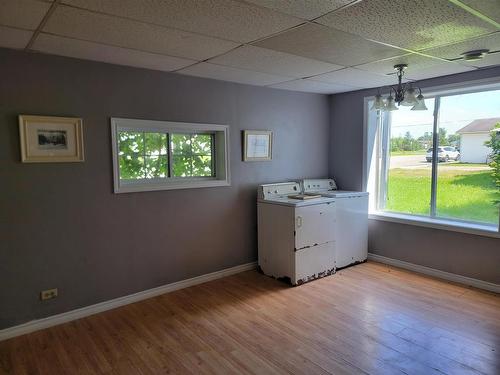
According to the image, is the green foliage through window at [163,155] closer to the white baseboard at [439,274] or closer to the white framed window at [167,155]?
the white framed window at [167,155]

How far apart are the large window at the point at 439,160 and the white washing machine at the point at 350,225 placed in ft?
1.19

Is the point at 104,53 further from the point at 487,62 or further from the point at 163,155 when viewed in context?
the point at 487,62

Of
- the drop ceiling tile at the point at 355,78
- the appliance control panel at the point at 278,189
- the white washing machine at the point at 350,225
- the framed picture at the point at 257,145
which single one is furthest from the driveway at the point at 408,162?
the framed picture at the point at 257,145

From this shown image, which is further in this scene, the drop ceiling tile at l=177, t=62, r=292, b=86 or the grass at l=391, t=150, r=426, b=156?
the grass at l=391, t=150, r=426, b=156

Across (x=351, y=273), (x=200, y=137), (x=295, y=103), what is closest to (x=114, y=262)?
(x=200, y=137)

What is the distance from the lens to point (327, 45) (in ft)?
8.00

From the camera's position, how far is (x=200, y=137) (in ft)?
12.2

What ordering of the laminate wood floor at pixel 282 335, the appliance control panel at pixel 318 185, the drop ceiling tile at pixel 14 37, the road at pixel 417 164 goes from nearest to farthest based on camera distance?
1. the drop ceiling tile at pixel 14 37
2. the laminate wood floor at pixel 282 335
3. the road at pixel 417 164
4. the appliance control panel at pixel 318 185

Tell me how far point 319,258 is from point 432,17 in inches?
100

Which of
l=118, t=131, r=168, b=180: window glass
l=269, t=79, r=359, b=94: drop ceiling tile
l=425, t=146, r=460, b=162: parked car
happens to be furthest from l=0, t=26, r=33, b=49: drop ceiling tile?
l=425, t=146, r=460, b=162: parked car

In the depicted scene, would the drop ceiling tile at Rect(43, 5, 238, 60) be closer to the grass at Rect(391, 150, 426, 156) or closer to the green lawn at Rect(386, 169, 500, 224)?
the grass at Rect(391, 150, 426, 156)

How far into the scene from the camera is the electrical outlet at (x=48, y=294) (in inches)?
107

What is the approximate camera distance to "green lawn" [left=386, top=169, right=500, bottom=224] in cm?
350

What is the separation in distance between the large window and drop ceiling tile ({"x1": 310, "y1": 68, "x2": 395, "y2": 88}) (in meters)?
0.50
